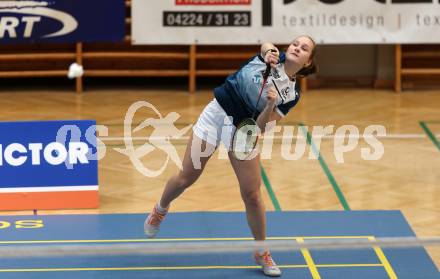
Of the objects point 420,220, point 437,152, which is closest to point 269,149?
point 437,152

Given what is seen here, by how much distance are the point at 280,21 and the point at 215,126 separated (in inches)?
221

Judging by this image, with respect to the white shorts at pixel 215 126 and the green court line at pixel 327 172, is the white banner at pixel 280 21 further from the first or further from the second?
the white shorts at pixel 215 126

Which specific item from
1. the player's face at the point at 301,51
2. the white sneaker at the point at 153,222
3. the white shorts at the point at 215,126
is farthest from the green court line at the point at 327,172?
the player's face at the point at 301,51

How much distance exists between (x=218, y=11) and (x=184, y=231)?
492cm

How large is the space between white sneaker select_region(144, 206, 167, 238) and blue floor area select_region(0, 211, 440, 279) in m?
0.19

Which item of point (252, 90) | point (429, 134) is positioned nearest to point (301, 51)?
point (252, 90)

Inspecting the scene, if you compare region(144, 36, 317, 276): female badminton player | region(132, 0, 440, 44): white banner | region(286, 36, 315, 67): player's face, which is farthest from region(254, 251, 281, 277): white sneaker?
region(132, 0, 440, 44): white banner

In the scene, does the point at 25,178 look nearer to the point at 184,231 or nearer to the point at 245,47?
the point at 184,231

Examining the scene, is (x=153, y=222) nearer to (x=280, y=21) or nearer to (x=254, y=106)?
(x=254, y=106)

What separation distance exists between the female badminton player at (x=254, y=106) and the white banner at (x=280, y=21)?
5429 mm

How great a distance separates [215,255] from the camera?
6801 millimetres

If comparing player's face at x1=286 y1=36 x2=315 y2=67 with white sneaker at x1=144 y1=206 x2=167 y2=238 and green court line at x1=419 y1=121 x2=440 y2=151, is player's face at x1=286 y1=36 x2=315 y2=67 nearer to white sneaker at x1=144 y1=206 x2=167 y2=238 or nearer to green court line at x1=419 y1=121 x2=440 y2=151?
white sneaker at x1=144 y1=206 x2=167 y2=238

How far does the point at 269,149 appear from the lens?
967 cm

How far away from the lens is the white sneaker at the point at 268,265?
635 cm
